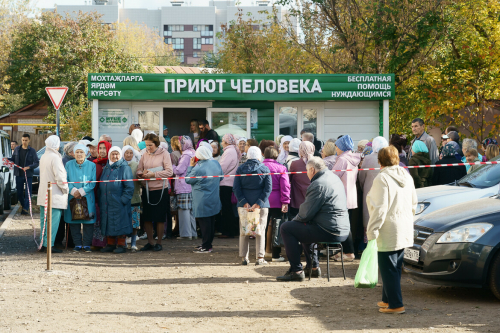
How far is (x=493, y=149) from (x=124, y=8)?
12600 cm

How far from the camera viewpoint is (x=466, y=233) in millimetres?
7102

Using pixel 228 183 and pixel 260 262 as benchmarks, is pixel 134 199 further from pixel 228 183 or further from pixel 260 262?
pixel 260 262

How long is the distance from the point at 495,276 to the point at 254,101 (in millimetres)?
9233

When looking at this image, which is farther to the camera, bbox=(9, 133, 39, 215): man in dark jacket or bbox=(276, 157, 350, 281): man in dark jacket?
bbox=(9, 133, 39, 215): man in dark jacket

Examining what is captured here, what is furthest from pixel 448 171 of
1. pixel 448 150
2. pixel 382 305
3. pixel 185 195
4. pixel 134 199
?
pixel 134 199

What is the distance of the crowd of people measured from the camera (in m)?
8.54

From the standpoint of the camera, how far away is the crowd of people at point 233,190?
854cm

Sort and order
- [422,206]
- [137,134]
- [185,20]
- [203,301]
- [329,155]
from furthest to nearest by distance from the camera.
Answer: [185,20]
[137,134]
[329,155]
[422,206]
[203,301]

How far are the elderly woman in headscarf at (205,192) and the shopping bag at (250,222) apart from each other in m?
1.16

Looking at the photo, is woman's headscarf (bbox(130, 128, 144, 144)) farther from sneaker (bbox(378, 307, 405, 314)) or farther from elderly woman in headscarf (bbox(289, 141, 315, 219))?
sneaker (bbox(378, 307, 405, 314))

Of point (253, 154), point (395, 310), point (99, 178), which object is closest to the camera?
point (395, 310)

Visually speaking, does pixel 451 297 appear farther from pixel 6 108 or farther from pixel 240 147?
pixel 6 108

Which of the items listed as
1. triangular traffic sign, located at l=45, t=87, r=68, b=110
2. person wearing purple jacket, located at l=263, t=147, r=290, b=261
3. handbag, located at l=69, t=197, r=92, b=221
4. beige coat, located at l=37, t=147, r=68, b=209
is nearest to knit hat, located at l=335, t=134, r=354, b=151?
person wearing purple jacket, located at l=263, t=147, r=290, b=261

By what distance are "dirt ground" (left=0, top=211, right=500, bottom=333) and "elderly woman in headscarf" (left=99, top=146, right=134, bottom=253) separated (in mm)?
900
